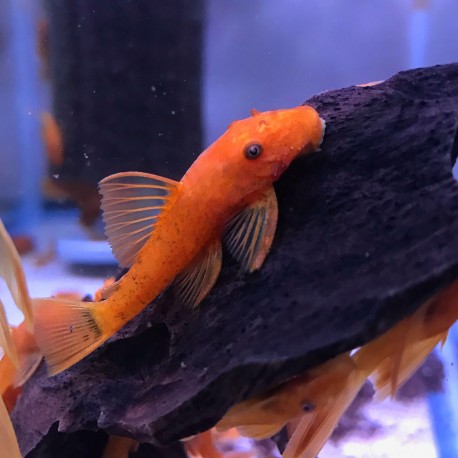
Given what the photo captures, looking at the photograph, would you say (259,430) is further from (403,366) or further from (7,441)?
(7,441)

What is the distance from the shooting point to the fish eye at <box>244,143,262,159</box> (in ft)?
4.09

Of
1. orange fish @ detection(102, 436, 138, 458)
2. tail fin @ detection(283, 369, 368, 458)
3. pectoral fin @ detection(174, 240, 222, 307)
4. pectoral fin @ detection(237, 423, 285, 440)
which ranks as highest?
pectoral fin @ detection(174, 240, 222, 307)

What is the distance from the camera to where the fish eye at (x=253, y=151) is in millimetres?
1247

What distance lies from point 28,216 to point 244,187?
96.5 inches

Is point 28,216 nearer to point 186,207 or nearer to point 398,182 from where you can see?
point 186,207

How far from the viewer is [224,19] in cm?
279

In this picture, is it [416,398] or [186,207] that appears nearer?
[186,207]

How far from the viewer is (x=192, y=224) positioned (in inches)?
51.0

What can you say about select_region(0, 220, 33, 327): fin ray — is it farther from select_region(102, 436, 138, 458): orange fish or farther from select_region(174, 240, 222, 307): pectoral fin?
select_region(102, 436, 138, 458): orange fish

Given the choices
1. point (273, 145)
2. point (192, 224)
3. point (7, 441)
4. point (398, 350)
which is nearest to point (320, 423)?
point (398, 350)

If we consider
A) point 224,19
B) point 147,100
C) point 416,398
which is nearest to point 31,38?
point 147,100

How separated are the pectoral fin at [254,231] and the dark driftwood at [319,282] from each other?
1.2 inches

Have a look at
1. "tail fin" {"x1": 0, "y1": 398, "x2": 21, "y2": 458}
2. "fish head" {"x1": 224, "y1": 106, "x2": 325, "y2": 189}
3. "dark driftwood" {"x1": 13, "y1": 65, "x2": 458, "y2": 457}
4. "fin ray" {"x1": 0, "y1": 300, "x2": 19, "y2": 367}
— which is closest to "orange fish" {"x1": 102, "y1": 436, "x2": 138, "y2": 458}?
"dark driftwood" {"x1": 13, "y1": 65, "x2": 458, "y2": 457}

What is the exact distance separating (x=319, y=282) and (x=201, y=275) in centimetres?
34
